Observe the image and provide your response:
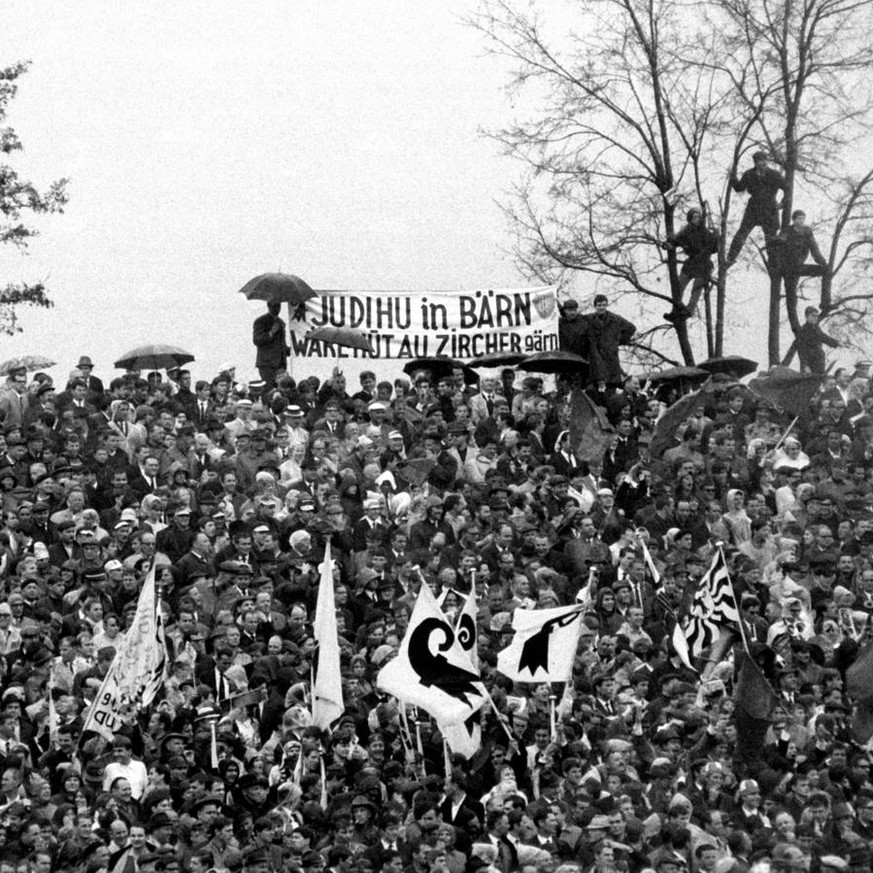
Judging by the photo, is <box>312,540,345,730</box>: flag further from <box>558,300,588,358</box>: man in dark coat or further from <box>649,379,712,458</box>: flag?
<box>558,300,588,358</box>: man in dark coat

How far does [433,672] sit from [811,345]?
41.8 feet

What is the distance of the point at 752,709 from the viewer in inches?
870

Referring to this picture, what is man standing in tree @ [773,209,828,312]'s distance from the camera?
3578 centimetres

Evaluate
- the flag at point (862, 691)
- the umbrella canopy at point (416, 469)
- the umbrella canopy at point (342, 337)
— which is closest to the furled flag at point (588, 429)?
the umbrella canopy at point (416, 469)

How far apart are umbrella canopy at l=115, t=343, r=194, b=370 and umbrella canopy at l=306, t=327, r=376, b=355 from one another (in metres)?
1.58

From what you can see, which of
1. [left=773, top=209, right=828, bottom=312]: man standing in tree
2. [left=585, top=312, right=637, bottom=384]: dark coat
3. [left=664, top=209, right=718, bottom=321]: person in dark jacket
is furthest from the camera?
[left=773, top=209, right=828, bottom=312]: man standing in tree

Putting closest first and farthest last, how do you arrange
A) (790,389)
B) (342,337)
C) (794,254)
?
(790,389) < (342,337) < (794,254)

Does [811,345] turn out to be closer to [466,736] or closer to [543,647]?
[543,647]

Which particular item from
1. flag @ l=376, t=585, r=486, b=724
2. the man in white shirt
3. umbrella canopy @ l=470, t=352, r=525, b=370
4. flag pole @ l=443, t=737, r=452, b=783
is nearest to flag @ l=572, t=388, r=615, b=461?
umbrella canopy @ l=470, t=352, r=525, b=370

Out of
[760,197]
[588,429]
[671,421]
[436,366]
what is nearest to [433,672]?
[588,429]

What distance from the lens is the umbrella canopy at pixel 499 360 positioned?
3131 cm

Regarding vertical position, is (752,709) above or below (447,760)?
above

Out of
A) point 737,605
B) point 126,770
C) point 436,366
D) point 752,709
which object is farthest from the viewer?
point 436,366

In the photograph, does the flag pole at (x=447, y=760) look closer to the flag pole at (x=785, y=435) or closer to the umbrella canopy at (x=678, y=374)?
the flag pole at (x=785, y=435)
